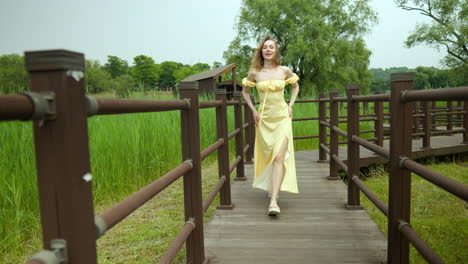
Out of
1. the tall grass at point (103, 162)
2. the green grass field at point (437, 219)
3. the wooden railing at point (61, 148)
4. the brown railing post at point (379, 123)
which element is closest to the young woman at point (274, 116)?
the green grass field at point (437, 219)

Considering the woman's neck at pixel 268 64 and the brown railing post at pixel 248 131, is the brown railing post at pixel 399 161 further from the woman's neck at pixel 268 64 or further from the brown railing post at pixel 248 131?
the brown railing post at pixel 248 131

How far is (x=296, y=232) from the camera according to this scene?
9.17 ft

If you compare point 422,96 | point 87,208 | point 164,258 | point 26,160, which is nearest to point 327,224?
point 422,96

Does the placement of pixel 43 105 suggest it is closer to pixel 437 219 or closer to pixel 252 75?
pixel 252 75

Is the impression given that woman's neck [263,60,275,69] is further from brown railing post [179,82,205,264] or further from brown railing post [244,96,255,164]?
brown railing post [244,96,255,164]

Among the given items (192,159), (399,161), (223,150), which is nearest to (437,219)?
(399,161)

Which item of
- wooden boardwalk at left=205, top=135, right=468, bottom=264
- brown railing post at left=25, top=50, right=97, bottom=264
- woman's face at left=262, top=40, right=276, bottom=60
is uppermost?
woman's face at left=262, top=40, right=276, bottom=60

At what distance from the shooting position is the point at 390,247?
2.06 m

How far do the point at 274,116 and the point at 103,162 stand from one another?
1.98 m

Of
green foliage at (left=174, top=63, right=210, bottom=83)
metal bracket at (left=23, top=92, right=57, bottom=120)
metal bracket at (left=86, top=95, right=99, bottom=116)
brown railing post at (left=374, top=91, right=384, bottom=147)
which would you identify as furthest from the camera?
green foliage at (left=174, top=63, right=210, bottom=83)

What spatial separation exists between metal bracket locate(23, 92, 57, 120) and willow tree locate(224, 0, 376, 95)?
27.8 m

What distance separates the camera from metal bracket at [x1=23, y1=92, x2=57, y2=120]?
0.70 metres

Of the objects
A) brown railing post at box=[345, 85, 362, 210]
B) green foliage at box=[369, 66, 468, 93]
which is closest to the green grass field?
brown railing post at box=[345, 85, 362, 210]

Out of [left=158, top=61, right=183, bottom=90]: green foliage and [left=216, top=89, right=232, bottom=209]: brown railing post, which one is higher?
[left=158, top=61, right=183, bottom=90]: green foliage
